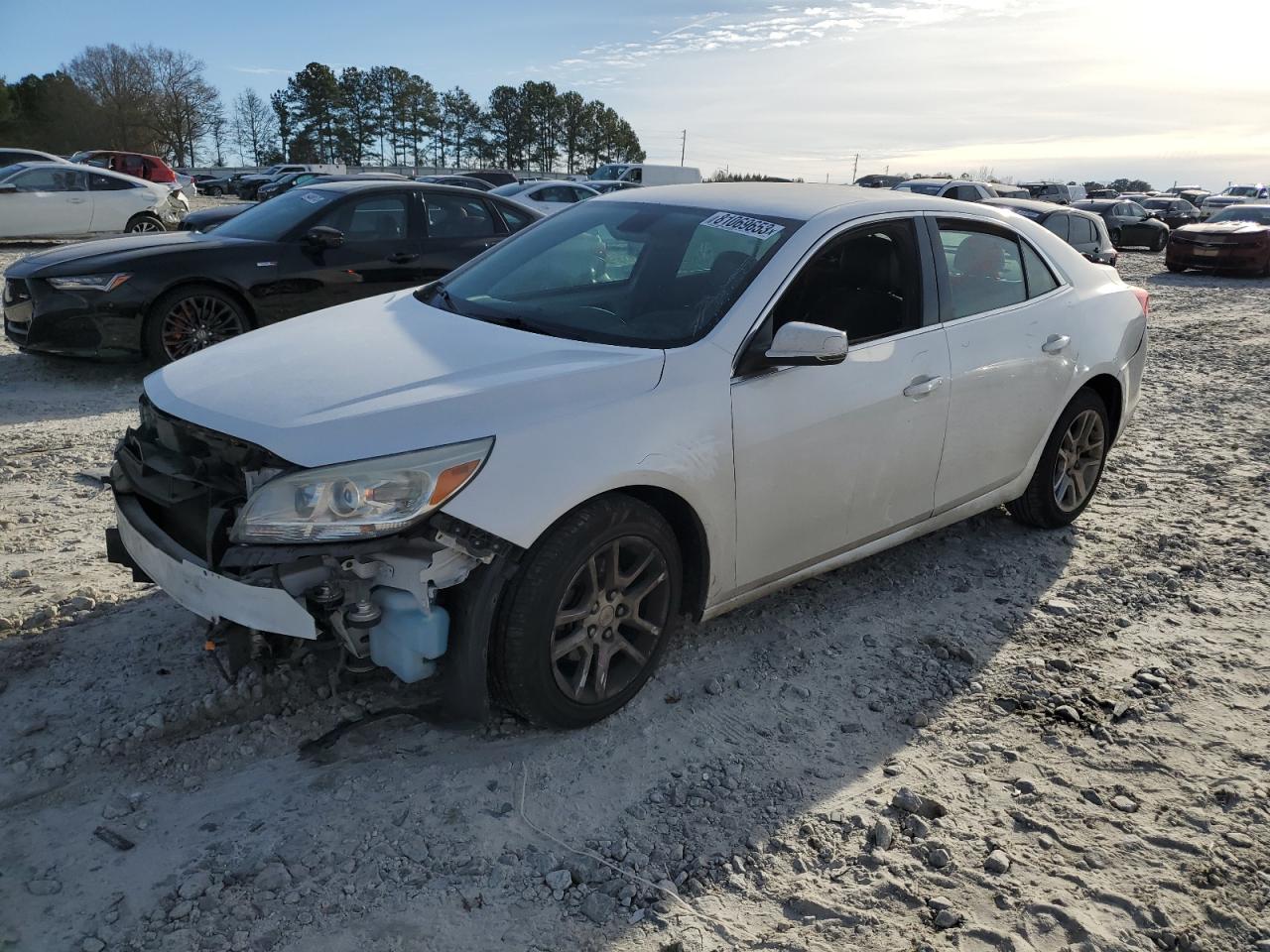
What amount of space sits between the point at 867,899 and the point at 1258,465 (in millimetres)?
5279

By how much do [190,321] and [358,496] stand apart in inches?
227

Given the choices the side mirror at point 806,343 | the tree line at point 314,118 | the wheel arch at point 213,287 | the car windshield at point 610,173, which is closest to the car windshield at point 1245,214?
the car windshield at point 610,173

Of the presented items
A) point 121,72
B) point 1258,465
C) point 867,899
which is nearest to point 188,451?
point 867,899

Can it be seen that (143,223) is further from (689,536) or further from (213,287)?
(689,536)

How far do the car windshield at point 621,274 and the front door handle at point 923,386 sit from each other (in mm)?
763

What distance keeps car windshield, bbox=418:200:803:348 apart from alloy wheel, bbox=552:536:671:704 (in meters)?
0.75

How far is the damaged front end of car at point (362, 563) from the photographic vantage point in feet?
8.63

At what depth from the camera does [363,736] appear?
3.12 m

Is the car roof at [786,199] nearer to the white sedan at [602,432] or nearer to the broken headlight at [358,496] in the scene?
the white sedan at [602,432]

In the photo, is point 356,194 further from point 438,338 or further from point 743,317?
point 743,317

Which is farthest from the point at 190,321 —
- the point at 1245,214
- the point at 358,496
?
the point at 1245,214

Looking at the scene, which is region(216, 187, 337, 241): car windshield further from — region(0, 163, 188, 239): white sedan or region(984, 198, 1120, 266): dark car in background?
region(984, 198, 1120, 266): dark car in background

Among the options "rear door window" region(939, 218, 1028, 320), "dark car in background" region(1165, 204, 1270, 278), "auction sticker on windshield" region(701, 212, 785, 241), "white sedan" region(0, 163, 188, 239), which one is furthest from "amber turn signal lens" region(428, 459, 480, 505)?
"dark car in background" region(1165, 204, 1270, 278)

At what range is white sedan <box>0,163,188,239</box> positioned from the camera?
52.5 ft
